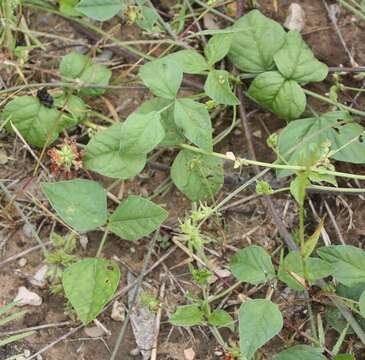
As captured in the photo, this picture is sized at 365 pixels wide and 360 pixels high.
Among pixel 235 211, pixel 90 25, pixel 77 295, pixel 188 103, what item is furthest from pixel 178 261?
pixel 90 25

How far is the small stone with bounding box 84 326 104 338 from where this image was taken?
204 centimetres

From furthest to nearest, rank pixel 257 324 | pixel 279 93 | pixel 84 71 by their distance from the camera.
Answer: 1. pixel 84 71
2. pixel 279 93
3. pixel 257 324

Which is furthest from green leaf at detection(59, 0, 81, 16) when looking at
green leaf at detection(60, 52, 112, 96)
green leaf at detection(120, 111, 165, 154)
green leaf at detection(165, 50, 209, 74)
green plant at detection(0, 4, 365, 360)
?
green leaf at detection(120, 111, 165, 154)

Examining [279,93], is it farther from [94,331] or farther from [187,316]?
[94,331]

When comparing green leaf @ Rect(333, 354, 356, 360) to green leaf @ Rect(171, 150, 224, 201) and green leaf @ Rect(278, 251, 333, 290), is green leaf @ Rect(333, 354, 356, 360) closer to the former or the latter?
green leaf @ Rect(278, 251, 333, 290)

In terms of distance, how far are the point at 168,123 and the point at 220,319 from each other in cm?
62

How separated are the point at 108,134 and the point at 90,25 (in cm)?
51

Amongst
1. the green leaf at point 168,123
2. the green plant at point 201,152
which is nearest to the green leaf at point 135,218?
the green plant at point 201,152

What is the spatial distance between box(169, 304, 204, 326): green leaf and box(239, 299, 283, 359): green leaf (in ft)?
0.55

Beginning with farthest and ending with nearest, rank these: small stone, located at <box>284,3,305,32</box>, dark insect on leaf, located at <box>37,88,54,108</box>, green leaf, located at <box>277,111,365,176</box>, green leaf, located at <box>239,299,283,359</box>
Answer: small stone, located at <box>284,3,305,32</box>
dark insect on leaf, located at <box>37,88,54,108</box>
green leaf, located at <box>277,111,365,176</box>
green leaf, located at <box>239,299,283,359</box>

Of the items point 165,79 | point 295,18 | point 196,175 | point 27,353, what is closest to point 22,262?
point 27,353

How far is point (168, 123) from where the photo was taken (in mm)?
A: 2057

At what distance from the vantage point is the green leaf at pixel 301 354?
186cm

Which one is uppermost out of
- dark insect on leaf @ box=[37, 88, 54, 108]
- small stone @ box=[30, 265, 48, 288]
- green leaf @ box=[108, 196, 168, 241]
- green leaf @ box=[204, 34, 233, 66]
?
green leaf @ box=[204, 34, 233, 66]
